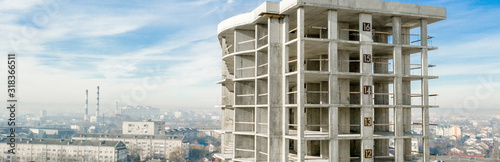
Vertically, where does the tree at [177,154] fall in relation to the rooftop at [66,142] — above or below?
below

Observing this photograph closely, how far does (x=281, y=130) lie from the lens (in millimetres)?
20688

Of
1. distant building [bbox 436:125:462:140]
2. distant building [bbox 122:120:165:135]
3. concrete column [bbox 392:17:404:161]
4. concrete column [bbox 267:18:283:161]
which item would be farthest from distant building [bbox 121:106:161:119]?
concrete column [bbox 392:17:404:161]

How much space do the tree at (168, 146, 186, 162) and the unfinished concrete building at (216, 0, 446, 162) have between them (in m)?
88.5

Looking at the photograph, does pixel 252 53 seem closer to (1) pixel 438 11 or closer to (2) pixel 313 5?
(2) pixel 313 5

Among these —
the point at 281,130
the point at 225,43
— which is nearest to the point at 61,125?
the point at 225,43

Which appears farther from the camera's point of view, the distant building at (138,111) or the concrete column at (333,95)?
the distant building at (138,111)

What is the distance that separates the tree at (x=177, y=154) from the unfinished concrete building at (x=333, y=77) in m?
88.5

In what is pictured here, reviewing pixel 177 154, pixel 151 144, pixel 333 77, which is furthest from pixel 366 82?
pixel 151 144

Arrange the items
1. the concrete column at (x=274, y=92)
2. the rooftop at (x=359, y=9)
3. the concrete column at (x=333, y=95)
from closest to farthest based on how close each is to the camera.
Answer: the concrete column at (x=333, y=95)
the rooftop at (x=359, y=9)
the concrete column at (x=274, y=92)

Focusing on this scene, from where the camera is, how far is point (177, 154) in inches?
4284

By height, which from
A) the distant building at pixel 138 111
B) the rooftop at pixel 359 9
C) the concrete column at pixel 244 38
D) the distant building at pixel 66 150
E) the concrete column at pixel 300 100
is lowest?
the distant building at pixel 66 150

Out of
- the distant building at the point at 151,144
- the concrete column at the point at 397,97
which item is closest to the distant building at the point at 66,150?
the distant building at the point at 151,144

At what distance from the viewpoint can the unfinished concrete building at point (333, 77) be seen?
1895 centimetres

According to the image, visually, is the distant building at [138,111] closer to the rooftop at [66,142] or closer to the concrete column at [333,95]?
the rooftop at [66,142]
